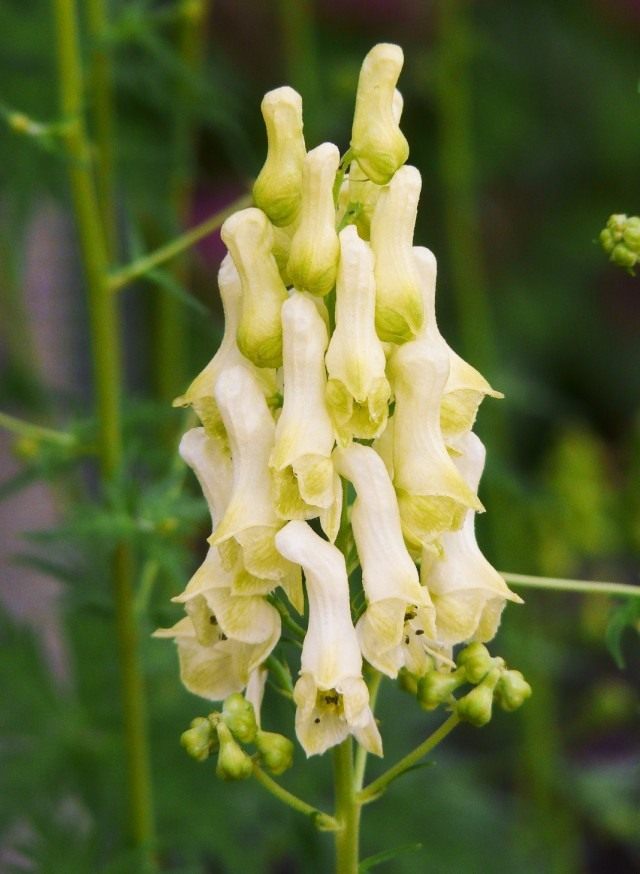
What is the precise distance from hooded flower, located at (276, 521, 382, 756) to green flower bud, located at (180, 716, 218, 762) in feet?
0.23

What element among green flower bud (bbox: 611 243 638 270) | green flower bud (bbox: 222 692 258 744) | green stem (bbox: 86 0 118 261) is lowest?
green flower bud (bbox: 222 692 258 744)

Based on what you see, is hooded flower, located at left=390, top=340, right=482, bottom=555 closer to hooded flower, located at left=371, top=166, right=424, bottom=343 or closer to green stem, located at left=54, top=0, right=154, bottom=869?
hooded flower, located at left=371, top=166, right=424, bottom=343

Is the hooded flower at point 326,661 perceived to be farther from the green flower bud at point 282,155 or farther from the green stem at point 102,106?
the green stem at point 102,106

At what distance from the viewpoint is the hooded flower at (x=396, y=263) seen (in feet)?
2.88

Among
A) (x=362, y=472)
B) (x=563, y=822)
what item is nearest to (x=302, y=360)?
(x=362, y=472)

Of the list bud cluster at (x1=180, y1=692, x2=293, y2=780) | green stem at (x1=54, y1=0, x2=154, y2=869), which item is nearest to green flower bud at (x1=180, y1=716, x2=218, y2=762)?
bud cluster at (x1=180, y1=692, x2=293, y2=780)

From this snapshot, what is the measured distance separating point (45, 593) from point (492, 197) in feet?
4.75

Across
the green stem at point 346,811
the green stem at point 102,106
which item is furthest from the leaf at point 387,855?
the green stem at point 102,106

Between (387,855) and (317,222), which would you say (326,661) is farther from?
(317,222)

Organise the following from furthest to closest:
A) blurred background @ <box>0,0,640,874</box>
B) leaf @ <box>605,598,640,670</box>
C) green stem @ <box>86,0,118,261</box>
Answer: blurred background @ <box>0,0,640,874</box> → green stem @ <box>86,0,118,261</box> → leaf @ <box>605,598,640,670</box>

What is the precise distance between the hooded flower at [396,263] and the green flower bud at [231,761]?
0.29 m

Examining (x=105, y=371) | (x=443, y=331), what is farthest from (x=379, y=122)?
(x=443, y=331)

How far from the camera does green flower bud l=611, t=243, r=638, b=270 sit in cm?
91

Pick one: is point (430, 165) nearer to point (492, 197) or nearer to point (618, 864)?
point (492, 197)
